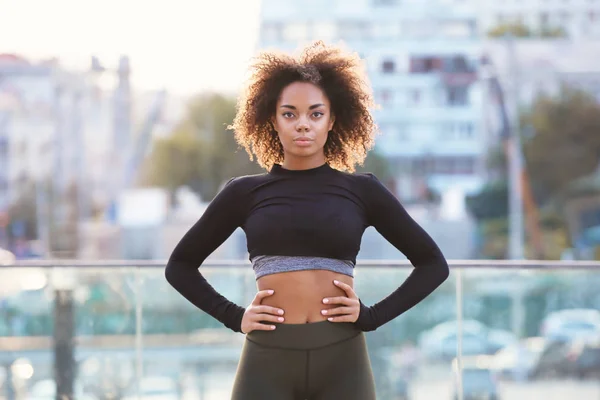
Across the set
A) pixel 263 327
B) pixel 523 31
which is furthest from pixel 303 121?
pixel 523 31

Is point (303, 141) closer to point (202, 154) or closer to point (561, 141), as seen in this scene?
point (561, 141)

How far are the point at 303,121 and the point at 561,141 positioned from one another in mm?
43600

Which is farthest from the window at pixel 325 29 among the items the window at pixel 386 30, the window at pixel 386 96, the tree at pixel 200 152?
the tree at pixel 200 152

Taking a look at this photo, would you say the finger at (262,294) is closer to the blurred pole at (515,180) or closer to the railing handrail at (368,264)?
the railing handrail at (368,264)

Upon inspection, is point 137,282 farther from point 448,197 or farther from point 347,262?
point 448,197

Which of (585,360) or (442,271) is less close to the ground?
(442,271)

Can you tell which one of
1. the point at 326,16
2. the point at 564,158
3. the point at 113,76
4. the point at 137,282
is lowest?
the point at 137,282

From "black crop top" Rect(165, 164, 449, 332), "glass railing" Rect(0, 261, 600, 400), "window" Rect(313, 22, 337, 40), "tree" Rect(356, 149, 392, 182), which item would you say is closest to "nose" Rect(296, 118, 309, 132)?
"black crop top" Rect(165, 164, 449, 332)

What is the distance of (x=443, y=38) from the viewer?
53750mm

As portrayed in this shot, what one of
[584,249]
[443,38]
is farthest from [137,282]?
[443,38]

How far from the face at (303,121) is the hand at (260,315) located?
Result: 33 cm

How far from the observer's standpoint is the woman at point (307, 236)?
2.44m

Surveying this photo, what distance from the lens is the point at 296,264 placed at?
2.44m

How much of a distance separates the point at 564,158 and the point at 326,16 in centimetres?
1574
